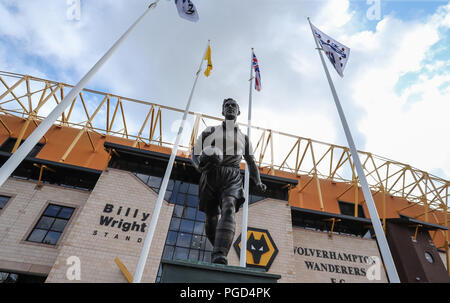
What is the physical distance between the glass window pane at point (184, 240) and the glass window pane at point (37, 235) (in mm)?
5539

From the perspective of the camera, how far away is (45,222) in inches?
358

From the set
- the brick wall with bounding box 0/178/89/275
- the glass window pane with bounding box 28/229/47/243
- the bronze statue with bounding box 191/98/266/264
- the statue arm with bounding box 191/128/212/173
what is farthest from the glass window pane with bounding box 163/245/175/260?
the statue arm with bounding box 191/128/212/173

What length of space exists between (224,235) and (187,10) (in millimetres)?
6642

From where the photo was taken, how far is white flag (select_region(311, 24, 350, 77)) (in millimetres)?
6391

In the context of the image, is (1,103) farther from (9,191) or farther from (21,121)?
(9,191)

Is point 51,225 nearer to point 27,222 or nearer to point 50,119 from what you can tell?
point 27,222

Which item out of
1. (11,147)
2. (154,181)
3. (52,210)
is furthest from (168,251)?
(11,147)

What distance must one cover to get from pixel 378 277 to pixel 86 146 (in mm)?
17955

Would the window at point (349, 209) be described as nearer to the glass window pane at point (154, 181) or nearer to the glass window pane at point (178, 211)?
the glass window pane at point (178, 211)

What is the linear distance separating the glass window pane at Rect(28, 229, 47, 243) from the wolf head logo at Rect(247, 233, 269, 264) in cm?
853

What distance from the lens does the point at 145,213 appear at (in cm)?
930

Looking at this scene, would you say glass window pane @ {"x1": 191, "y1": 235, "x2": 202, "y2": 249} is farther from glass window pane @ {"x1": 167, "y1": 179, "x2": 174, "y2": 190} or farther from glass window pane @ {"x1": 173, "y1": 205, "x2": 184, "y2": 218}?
glass window pane @ {"x1": 167, "y1": 179, "x2": 174, "y2": 190}

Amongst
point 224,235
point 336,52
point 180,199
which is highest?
point 336,52
